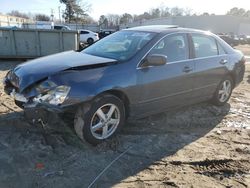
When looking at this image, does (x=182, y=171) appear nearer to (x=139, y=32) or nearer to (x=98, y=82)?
(x=98, y=82)

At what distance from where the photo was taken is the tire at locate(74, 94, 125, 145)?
3762 mm

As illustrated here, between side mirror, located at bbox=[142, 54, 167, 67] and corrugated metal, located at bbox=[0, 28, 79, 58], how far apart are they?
29.2 ft

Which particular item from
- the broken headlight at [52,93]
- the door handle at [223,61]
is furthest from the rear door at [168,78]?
the broken headlight at [52,93]

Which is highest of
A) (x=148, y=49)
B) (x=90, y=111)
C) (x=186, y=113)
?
(x=148, y=49)

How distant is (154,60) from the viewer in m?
4.21

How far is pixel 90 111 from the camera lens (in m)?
3.76

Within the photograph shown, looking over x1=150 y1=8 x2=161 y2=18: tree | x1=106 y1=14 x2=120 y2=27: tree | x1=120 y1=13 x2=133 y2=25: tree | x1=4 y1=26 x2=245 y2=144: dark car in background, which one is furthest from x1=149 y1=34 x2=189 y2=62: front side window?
x1=150 y1=8 x2=161 y2=18: tree

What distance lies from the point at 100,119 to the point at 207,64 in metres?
2.49

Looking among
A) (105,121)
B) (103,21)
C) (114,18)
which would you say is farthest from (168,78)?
(114,18)

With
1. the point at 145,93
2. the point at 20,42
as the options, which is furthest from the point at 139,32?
the point at 20,42

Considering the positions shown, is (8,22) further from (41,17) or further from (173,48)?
(173,48)

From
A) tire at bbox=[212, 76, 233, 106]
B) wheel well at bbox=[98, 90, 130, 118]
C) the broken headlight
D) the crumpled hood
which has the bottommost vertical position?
tire at bbox=[212, 76, 233, 106]

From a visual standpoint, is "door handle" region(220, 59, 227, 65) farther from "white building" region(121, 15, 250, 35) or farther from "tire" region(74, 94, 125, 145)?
"white building" region(121, 15, 250, 35)

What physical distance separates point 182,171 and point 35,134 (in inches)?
85.7
